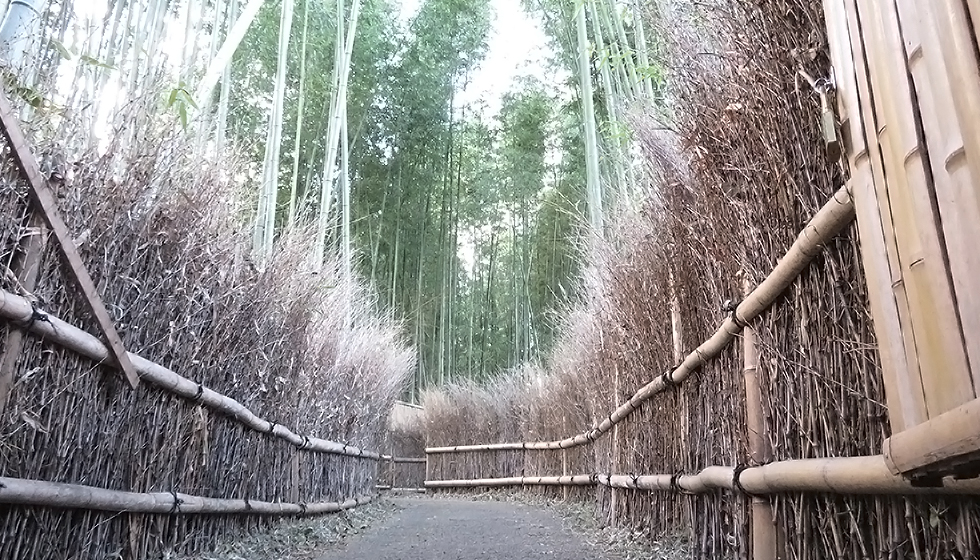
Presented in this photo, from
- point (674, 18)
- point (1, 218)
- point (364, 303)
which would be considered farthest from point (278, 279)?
point (364, 303)

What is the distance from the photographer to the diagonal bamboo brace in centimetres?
160

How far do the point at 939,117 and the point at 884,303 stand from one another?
327 millimetres

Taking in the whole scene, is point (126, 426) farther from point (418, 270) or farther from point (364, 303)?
point (418, 270)

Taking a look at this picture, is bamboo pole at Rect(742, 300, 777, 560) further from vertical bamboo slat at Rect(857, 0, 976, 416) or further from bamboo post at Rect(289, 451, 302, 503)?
bamboo post at Rect(289, 451, 302, 503)

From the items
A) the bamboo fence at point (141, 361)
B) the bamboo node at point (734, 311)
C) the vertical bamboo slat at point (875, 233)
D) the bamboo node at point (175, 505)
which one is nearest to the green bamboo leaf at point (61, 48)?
the bamboo fence at point (141, 361)

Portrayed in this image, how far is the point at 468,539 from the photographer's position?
11.9 feet

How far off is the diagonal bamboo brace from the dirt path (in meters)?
1.55

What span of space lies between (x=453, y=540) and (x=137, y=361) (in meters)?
2.07

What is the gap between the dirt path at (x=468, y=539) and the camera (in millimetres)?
3064

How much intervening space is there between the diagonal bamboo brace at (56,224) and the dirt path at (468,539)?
1549 millimetres

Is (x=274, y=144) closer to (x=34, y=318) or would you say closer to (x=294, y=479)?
(x=294, y=479)

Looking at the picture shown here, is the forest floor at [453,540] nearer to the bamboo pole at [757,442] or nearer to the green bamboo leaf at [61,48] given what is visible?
the bamboo pole at [757,442]

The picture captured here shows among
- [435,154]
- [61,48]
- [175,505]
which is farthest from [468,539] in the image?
[435,154]

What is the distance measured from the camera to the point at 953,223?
0.84 m
